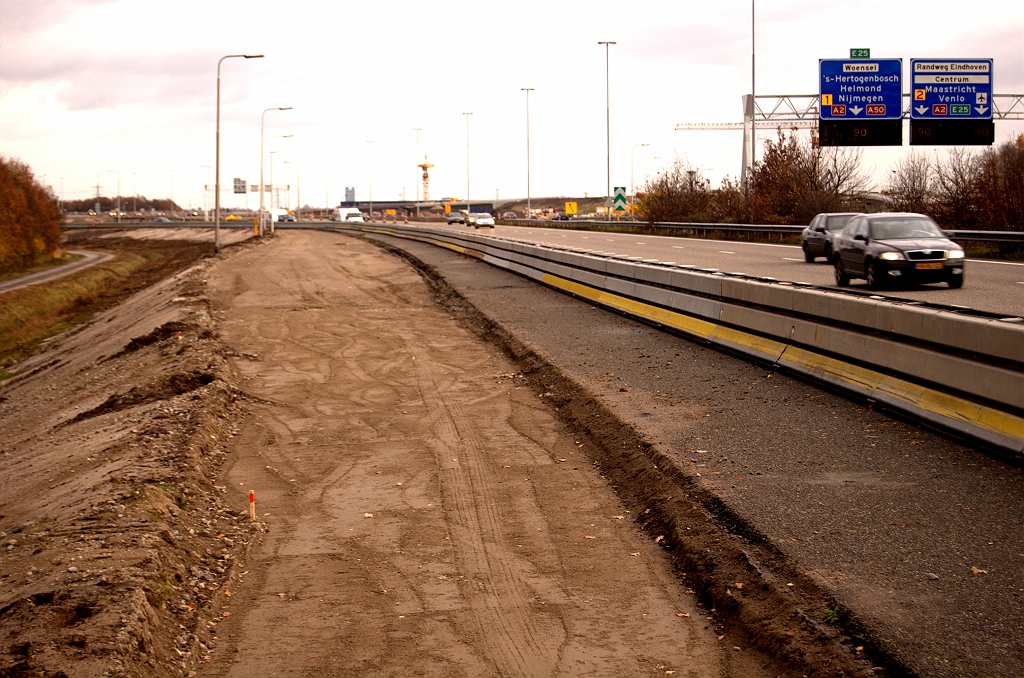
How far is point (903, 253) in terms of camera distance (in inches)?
779

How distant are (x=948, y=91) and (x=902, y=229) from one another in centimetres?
2384

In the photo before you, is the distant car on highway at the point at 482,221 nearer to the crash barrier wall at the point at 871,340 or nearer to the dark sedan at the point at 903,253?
the dark sedan at the point at 903,253

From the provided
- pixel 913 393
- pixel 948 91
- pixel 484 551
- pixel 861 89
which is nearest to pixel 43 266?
pixel 861 89

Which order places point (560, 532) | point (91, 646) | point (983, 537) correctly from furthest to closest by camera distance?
1. point (560, 532)
2. point (983, 537)
3. point (91, 646)

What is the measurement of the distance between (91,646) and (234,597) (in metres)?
1.16

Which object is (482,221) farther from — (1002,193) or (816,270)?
(816,270)

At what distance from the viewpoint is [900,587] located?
517 cm

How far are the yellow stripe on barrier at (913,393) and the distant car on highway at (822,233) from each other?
18.0 metres

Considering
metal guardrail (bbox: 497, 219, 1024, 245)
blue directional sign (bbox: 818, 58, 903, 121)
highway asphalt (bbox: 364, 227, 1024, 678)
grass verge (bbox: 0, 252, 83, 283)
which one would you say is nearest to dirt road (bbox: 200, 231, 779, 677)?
highway asphalt (bbox: 364, 227, 1024, 678)

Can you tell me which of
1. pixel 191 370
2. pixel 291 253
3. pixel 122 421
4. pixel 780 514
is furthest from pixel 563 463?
pixel 291 253

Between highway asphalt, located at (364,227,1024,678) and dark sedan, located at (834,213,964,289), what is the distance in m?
8.81

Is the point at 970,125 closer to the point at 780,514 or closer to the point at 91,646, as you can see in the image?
the point at 780,514

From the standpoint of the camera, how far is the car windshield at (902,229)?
20.2 meters

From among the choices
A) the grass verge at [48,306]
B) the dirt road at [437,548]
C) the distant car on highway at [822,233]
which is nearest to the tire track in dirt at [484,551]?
the dirt road at [437,548]
